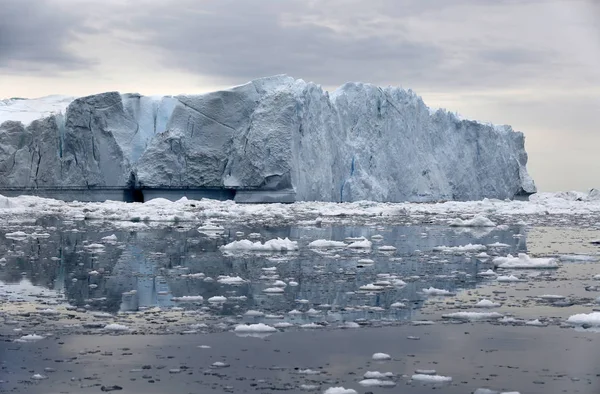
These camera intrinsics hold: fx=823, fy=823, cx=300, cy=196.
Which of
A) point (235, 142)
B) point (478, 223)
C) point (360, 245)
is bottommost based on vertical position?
point (360, 245)

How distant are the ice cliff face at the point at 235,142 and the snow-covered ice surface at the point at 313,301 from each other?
1271 cm

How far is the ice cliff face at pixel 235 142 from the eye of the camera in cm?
2428

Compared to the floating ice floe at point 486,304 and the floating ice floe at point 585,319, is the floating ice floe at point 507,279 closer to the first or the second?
the floating ice floe at point 486,304

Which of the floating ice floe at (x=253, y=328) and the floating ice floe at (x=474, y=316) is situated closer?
the floating ice floe at (x=253, y=328)

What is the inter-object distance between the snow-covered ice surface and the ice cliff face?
12.7 metres

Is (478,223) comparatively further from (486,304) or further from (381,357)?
(381,357)

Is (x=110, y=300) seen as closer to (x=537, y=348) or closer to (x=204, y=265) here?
(x=204, y=265)

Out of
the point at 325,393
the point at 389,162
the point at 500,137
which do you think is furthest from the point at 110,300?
the point at 500,137

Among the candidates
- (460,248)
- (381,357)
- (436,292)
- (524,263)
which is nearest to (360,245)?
(460,248)

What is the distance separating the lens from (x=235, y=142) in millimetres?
24906

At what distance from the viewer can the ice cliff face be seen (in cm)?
2428

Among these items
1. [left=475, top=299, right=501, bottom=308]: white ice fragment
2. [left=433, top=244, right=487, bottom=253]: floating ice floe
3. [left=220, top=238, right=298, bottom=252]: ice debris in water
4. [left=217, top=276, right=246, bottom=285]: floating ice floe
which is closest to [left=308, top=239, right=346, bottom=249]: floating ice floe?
[left=220, top=238, right=298, bottom=252]: ice debris in water

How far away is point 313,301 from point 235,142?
19.4m

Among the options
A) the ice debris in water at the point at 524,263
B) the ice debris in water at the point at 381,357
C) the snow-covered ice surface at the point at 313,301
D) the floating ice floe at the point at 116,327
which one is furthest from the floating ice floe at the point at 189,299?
the ice debris in water at the point at 524,263
